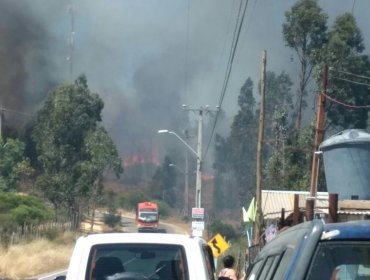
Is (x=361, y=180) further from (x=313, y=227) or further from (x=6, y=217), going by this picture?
(x=6, y=217)

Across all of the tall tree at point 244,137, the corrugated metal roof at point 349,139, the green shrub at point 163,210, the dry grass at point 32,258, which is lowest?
the dry grass at point 32,258

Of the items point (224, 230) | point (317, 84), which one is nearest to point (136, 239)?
point (317, 84)

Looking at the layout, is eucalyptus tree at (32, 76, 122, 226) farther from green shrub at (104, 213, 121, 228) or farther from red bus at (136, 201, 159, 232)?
green shrub at (104, 213, 121, 228)

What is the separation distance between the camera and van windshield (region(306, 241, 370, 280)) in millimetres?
4699

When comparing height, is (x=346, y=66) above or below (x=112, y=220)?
above

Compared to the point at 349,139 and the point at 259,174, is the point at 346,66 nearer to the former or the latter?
the point at 259,174

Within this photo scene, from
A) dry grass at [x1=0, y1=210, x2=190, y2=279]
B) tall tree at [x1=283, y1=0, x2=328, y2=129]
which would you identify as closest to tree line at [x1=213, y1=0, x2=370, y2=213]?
tall tree at [x1=283, y1=0, x2=328, y2=129]

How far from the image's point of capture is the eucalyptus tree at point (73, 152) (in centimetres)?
7425

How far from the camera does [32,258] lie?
53688 millimetres

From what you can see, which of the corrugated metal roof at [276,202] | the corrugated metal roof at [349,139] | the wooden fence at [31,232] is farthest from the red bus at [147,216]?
the corrugated metal roof at [349,139]

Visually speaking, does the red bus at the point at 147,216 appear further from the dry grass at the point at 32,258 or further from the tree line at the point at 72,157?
the dry grass at the point at 32,258

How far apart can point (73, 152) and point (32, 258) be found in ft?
76.9

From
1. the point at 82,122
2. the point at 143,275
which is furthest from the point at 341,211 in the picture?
the point at 82,122

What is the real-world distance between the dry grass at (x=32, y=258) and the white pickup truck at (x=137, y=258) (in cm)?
3855
